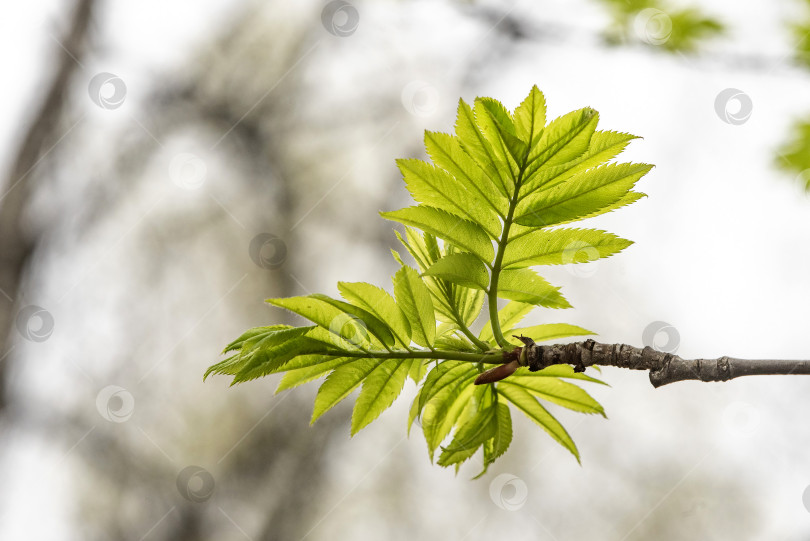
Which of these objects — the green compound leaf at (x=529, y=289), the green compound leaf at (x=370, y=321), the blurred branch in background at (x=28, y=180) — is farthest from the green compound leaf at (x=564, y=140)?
the blurred branch in background at (x=28, y=180)

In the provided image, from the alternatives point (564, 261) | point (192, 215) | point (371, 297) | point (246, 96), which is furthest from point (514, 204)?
point (246, 96)

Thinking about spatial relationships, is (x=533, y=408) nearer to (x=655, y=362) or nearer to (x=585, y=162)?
(x=655, y=362)

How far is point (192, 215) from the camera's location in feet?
10.8

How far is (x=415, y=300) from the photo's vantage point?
67 centimetres

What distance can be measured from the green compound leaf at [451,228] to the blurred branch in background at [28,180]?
252 centimetres

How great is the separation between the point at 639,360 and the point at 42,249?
305cm

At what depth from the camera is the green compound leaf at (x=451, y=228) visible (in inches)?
25.9

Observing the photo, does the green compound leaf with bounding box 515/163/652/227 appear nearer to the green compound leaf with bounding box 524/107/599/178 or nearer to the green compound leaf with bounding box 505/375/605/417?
the green compound leaf with bounding box 524/107/599/178

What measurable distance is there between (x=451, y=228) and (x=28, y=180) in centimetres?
268

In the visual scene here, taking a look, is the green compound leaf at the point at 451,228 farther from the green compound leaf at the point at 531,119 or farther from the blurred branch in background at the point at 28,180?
the blurred branch in background at the point at 28,180

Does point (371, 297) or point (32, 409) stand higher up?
point (371, 297)

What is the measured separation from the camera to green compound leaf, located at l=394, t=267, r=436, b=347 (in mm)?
662

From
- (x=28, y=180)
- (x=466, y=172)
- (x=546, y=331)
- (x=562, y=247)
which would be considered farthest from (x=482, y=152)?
(x=28, y=180)

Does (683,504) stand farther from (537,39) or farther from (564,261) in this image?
(564,261)
